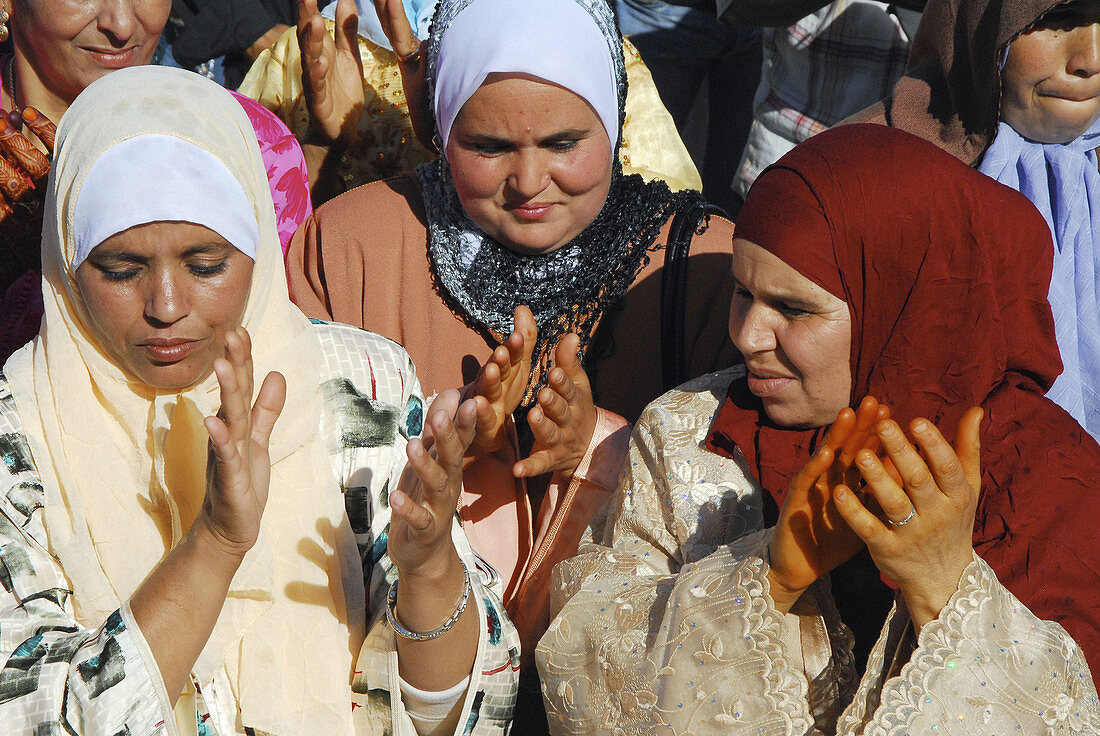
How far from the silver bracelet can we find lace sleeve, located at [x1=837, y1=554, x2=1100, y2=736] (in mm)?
738

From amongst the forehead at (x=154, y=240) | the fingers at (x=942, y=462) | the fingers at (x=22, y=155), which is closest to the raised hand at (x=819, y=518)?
the fingers at (x=942, y=462)

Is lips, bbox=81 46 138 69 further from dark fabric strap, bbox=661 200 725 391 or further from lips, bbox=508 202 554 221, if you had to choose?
dark fabric strap, bbox=661 200 725 391

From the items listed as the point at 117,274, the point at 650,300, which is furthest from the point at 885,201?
the point at 117,274

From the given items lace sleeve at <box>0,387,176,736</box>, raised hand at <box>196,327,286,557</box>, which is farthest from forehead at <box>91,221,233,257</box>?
lace sleeve at <box>0,387,176,736</box>

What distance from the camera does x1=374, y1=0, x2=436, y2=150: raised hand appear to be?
2.85 m

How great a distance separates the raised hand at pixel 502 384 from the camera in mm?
2223

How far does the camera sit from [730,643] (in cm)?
173

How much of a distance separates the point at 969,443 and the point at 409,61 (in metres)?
1.96

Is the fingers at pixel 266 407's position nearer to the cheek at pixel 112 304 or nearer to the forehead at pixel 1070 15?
the cheek at pixel 112 304

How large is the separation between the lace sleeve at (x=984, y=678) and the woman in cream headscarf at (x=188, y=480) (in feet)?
2.56

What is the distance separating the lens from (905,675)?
161cm

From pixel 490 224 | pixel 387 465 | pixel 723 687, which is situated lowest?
pixel 723 687

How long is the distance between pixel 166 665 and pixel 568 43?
1599 mm

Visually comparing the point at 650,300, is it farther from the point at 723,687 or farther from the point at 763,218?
the point at 723,687
